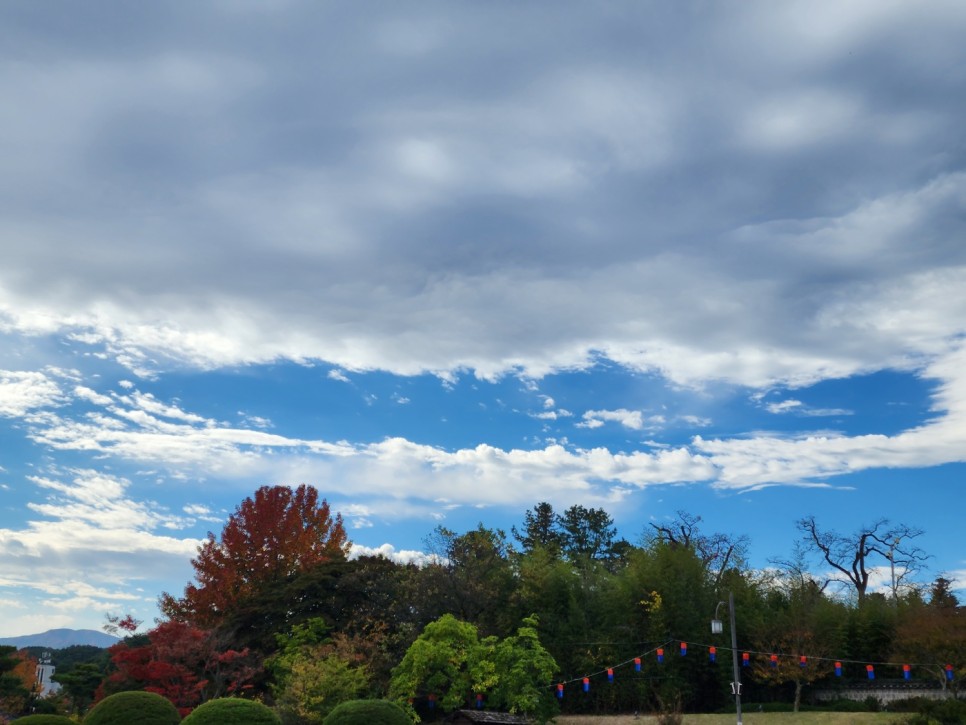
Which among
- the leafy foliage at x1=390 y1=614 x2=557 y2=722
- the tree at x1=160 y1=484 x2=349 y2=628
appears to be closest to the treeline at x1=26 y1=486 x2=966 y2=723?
the leafy foliage at x1=390 y1=614 x2=557 y2=722

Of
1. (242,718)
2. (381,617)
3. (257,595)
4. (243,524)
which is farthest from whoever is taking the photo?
(243,524)

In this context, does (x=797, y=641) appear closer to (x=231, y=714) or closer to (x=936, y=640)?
(x=936, y=640)

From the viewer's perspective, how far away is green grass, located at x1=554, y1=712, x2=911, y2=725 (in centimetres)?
3534

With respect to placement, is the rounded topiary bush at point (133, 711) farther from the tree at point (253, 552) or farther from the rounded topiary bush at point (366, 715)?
the tree at point (253, 552)

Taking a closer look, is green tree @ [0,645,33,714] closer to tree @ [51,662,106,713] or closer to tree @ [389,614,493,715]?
tree @ [51,662,106,713]

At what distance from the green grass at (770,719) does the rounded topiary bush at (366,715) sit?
1459 cm

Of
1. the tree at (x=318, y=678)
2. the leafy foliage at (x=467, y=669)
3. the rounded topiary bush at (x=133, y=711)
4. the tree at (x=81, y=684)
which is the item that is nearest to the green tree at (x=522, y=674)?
the leafy foliage at (x=467, y=669)

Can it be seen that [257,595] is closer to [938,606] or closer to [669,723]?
[669,723]

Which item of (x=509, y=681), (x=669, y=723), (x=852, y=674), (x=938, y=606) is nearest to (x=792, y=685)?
(x=852, y=674)

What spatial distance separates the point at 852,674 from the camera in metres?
41.7

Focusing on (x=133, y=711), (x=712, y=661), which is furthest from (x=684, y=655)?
(x=133, y=711)

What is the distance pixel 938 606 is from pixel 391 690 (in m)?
26.9

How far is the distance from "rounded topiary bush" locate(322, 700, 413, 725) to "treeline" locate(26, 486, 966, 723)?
7.66 m

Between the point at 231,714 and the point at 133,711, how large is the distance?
16.1 feet
